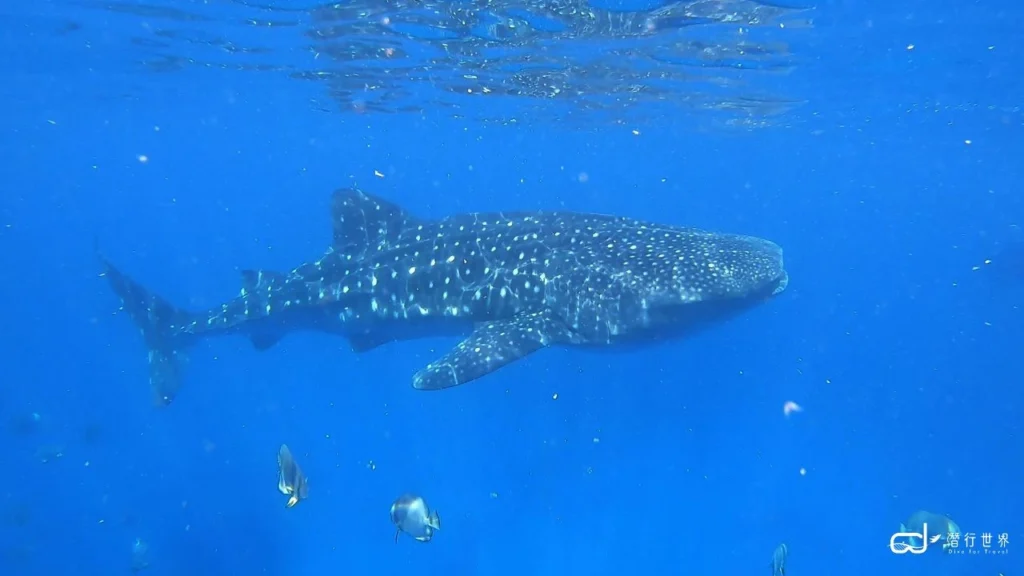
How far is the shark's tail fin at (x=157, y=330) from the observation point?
12.5m

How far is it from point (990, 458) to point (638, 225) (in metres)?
32.4

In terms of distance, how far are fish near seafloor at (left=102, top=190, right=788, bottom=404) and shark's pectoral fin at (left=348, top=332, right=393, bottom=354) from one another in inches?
0.9

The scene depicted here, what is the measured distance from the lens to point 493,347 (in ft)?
26.2

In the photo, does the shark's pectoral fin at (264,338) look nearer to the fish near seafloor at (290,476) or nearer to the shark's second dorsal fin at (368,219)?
the shark's second dorsal fin at (368,219)

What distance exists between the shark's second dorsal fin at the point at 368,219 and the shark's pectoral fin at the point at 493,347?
8.07ft

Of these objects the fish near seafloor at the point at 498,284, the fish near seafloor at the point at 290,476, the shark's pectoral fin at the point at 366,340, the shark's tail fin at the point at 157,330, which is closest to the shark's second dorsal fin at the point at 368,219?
the fish near seafloor at the point at 498,284

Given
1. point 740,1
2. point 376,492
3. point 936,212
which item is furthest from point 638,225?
point 936,212

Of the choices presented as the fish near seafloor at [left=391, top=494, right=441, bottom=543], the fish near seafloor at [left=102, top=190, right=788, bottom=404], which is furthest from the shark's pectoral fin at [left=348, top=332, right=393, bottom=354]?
the fish near seafloor at [left=391, top=494, right=441, bottom=543]

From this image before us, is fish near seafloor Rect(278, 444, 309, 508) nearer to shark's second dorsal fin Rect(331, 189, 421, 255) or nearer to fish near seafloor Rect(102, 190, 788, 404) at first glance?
fish near seafloor Rect(102, 190, 788, 404)

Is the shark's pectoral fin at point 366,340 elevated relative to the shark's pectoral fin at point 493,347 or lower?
lower

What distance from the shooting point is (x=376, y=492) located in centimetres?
2038

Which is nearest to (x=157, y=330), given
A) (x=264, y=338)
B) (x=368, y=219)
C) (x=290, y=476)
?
(x=264, y=338)

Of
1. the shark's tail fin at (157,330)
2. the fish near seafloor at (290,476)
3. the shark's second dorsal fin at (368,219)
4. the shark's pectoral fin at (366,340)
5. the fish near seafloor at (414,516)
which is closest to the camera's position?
the fish near seafloor at (290,476)

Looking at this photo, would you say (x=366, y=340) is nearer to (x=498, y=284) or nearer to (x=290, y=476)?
→ (x=498, y=284)
